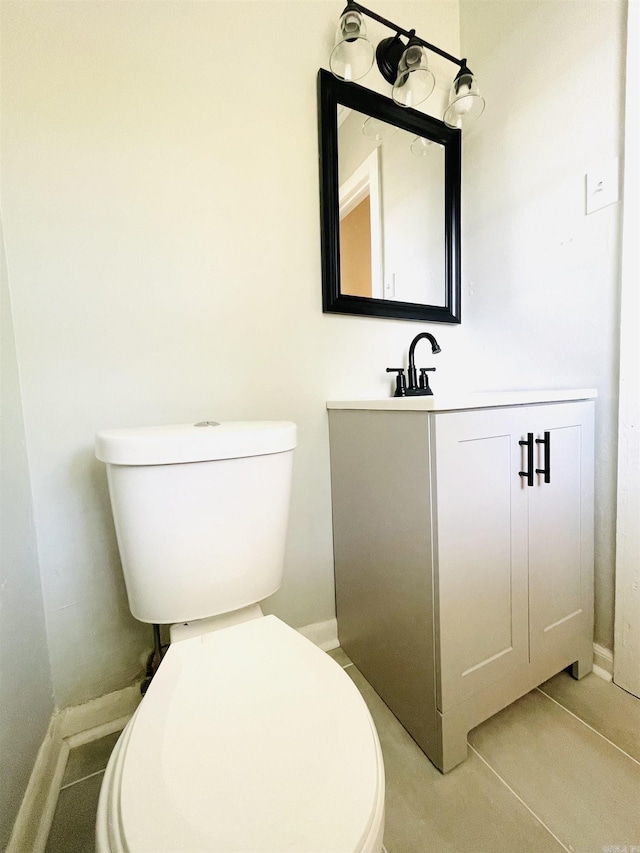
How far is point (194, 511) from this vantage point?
67cm

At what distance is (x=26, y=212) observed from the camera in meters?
0.76

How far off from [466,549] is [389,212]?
3.59 ft

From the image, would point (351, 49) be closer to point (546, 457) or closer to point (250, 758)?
point (546, 457)

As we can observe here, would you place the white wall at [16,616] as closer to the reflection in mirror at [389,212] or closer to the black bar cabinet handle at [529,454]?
the reflection in mirror at [389,212]

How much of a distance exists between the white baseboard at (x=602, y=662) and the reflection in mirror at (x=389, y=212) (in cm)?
122

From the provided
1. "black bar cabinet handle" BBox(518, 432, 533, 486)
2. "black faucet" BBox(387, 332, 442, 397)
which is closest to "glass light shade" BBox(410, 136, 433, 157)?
"black faucet" BBox(387, 332, 442, 397)

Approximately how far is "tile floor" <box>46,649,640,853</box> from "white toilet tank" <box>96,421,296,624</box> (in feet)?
1.51

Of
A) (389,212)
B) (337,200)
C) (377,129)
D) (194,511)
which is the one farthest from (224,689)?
(377,129)

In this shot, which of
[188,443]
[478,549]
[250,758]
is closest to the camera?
[250,758]

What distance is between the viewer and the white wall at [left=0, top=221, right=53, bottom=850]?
1.98ft

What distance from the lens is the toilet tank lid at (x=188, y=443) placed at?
2.04 ft

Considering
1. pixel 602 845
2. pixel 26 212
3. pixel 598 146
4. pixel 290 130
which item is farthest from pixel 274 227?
pixel 602 845

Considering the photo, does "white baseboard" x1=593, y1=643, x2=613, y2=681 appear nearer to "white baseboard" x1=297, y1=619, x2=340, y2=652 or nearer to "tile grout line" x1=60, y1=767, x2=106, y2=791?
"white baseboard" x1=297, y1=619, x2=340, y2=652

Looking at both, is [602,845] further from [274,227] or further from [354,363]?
[274,227]
